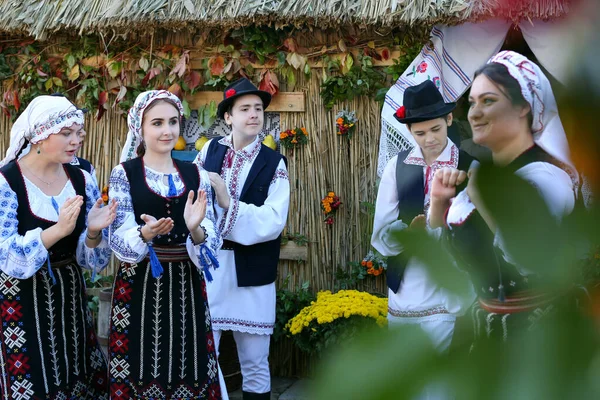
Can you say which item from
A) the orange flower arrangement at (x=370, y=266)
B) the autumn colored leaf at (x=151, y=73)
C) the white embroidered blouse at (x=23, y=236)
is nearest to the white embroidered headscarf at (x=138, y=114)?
the white embroidered blouse at (x=23, y=236)

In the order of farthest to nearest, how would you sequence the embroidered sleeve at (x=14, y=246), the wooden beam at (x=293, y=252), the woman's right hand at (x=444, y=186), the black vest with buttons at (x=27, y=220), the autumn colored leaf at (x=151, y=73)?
the autumn colored leaf at (x=151, y=73), the wooden beam at (x=293, y=252), the black vest with buttons at (x=27, y=220), the embroidered sleeve at (x=14, y=246), the woman's right hand at (x=444, y=186)

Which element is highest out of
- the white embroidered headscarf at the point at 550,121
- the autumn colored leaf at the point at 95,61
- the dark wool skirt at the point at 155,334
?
the autumn colored leaf at the point at 95,61

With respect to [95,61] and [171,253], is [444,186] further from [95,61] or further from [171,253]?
[95,61]

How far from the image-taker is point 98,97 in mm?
5012

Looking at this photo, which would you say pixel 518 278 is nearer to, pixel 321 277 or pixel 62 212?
pixel 62 212

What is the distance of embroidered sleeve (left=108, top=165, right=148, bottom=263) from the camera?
3.13m

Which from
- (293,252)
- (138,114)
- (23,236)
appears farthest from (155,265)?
(293,252)

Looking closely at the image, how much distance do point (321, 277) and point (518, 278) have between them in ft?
14.2

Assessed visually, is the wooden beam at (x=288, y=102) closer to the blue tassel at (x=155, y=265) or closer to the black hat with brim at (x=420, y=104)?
the black hat with brim at (x=420, y=104)

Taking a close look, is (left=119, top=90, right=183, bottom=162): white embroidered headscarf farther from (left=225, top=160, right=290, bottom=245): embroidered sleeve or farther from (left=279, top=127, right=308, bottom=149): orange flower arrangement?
(left=279, top=127, right=308, bottom=149): orange flower arrangement

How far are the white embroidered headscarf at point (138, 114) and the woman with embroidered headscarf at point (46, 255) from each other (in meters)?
0.24

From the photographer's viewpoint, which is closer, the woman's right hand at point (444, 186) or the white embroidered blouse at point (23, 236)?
the woman's right hand at point (444, 186)

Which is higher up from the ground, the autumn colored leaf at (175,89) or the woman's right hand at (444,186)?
the autumn colored leaf at (175,89)

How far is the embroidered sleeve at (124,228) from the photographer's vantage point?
10.3 ft
